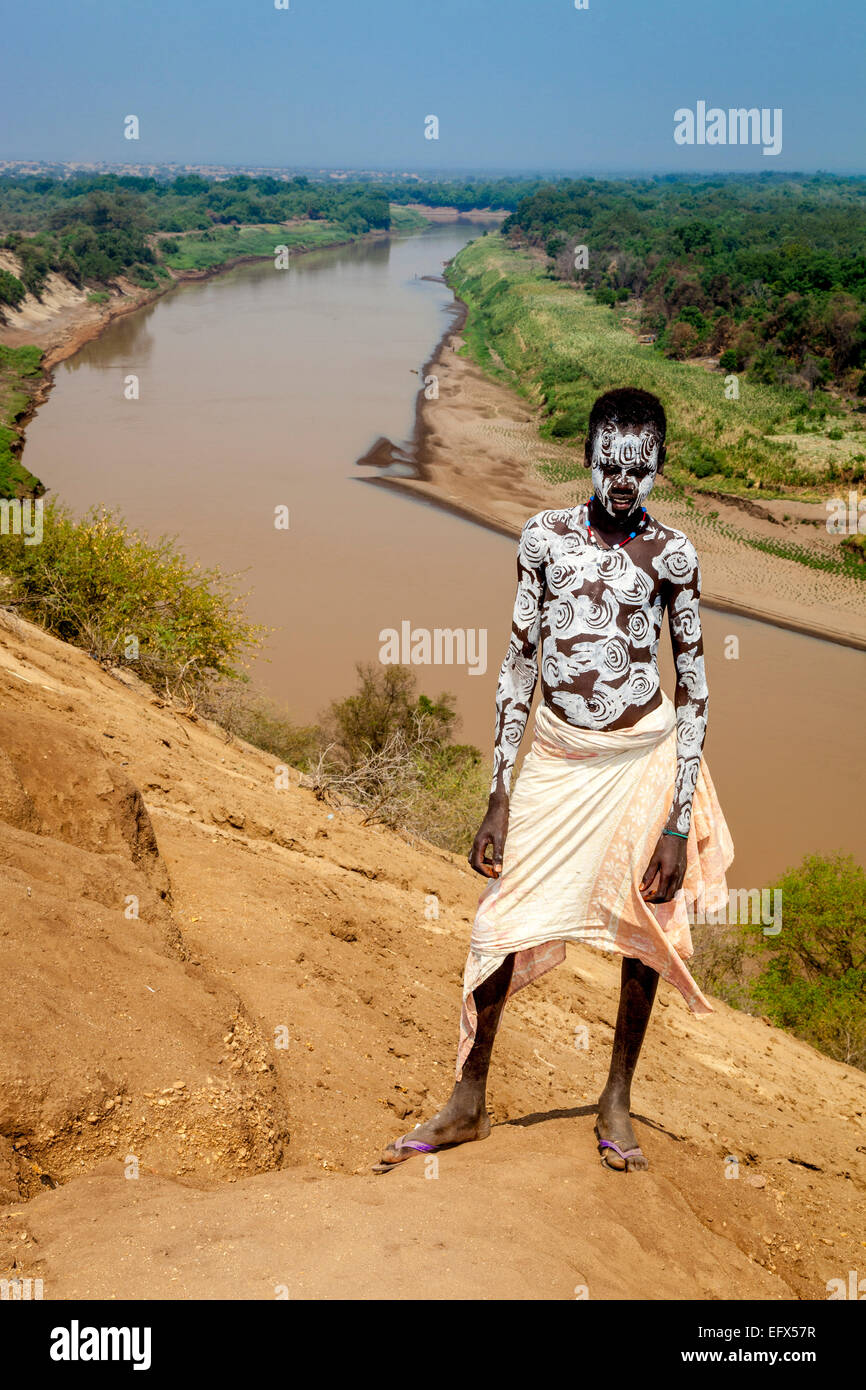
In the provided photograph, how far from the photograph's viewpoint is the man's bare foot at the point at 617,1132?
315 cm

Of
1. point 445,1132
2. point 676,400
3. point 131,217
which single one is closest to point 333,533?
point 676,400

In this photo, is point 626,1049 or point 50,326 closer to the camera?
Result: point 626,1049

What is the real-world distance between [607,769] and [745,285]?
49.0 metres

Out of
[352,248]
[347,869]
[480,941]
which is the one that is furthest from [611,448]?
[352,248]

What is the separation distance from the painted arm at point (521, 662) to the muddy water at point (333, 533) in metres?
12.2

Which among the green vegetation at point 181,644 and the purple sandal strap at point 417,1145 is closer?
the purple sandal strap at point 417,1145

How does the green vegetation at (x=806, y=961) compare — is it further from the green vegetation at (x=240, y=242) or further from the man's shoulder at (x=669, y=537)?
the green vegetation at (x=240, y=242)

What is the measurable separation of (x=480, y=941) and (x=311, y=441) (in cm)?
3134

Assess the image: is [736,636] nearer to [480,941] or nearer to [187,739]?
[187,739]

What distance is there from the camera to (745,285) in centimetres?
4622

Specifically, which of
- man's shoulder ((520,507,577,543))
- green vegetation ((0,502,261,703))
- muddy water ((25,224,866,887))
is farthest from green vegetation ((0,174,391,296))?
man's shoulder ((520,507,577,543))

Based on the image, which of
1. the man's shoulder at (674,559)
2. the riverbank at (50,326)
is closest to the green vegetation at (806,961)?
the man's shoulder at (674,559)

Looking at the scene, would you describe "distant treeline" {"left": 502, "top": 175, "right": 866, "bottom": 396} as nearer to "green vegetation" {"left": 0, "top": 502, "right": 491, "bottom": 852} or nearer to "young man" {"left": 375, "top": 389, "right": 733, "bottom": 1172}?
"green vegetation" {"left": 0, "top": 502, "right": 491, "bottom": 852}

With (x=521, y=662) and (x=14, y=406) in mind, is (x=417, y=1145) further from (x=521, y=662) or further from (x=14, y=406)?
(x=14, y=406)
